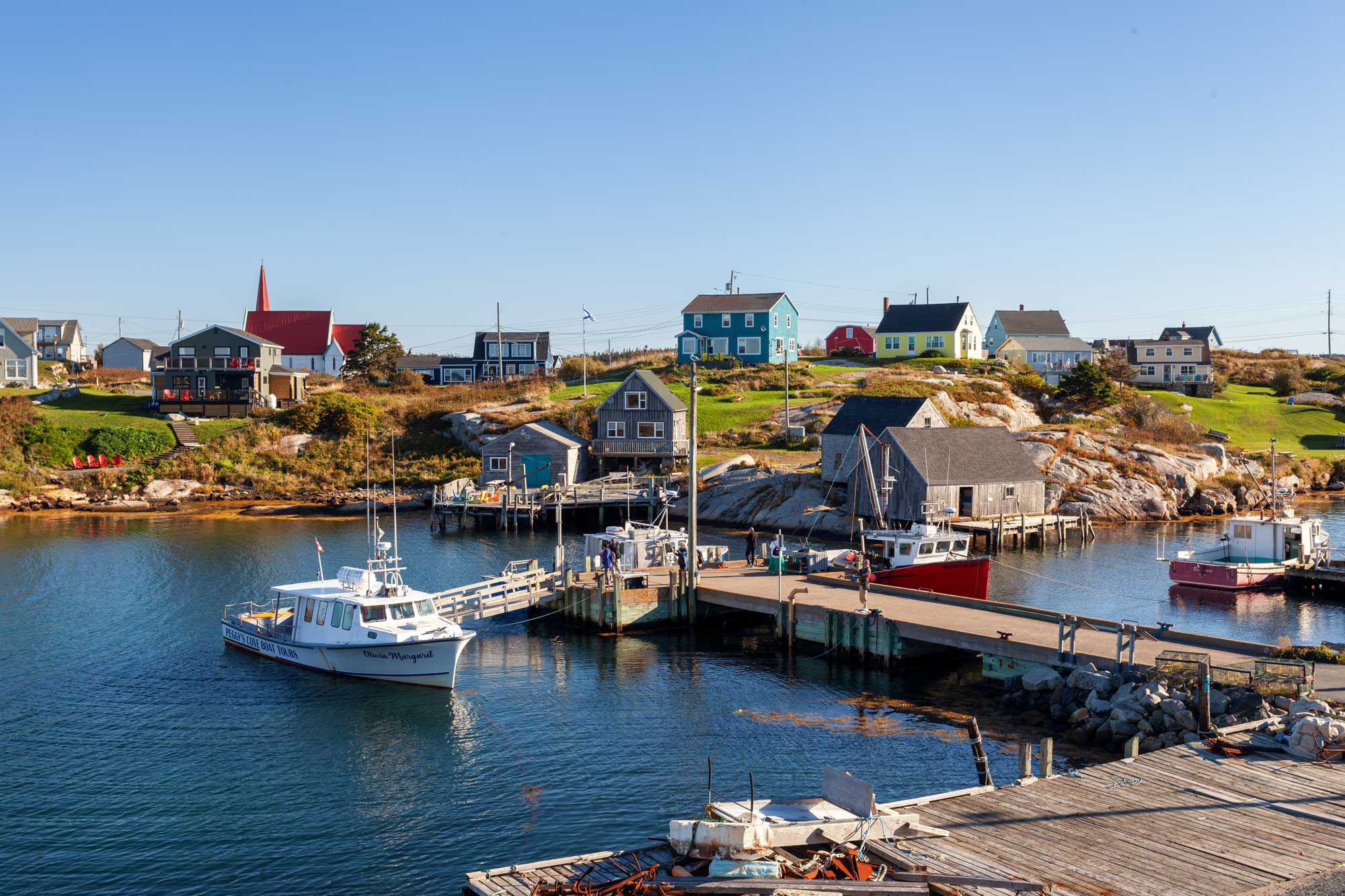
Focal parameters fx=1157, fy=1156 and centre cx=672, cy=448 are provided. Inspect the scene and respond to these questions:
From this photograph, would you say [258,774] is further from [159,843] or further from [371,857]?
[371,857]

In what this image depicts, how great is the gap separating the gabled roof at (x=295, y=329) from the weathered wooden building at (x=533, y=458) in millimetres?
53360

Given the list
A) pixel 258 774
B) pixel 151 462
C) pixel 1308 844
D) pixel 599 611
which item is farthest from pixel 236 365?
pixel 1308 844

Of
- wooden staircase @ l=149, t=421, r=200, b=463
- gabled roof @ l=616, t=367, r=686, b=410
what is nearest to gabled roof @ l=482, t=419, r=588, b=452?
gabled roof @ l=616, t=367, r=686, b=410

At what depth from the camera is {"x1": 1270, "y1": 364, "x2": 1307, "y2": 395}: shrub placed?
107000 mm

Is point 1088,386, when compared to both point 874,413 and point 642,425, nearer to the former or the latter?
point 874,413

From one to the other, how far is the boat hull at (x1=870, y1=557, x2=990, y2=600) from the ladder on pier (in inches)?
460

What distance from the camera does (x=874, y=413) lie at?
64.9 metres

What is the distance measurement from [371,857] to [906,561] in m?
24.9

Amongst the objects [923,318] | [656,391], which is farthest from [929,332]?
[656,391]

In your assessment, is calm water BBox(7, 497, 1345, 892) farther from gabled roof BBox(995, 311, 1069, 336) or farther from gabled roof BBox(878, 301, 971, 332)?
gabled roof BBox(995, 311, 1069, 336)

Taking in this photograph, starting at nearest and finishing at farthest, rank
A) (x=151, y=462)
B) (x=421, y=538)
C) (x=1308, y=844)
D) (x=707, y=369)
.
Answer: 1. (x=1308, y=844)
2. (x=421, y=538)
3. (x=151, y=462)
4. (x=707, y=369)

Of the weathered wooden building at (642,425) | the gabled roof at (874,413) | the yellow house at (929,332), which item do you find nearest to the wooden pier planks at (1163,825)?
the gabled roof at (874,413)

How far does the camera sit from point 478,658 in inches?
1396

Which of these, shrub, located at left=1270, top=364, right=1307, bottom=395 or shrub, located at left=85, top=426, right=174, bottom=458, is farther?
shrub, located at left=1270, top=364, right=1307, bottom=395
